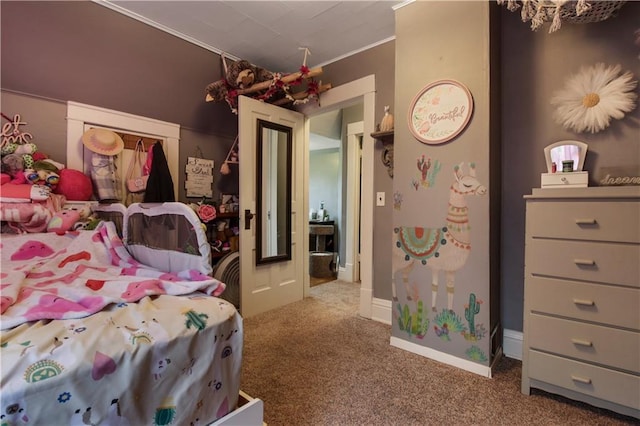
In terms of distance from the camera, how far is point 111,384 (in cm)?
77

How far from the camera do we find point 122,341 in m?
0.81

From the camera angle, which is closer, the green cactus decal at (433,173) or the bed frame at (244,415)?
the bed frame at (244,415)

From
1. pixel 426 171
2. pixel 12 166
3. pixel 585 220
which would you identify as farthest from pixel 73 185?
pixel 585 220

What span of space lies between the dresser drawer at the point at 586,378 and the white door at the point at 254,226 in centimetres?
205

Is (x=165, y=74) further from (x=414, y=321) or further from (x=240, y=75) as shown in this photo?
(x=414, y=321)

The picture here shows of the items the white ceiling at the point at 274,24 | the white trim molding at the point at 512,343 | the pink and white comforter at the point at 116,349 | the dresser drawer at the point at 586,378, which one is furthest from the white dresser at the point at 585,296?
the white ceiling at the point at 274,24

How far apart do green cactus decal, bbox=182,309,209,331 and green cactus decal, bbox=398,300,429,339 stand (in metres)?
1.48

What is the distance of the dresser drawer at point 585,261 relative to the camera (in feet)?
4.35

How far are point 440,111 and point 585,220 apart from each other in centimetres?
99

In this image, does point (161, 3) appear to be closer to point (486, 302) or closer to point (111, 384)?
point (111, 384)

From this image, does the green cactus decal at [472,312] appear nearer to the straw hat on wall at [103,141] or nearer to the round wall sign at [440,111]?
the round wall sign at [440,111]

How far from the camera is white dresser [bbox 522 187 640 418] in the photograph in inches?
52.2

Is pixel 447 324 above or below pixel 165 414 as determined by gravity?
below

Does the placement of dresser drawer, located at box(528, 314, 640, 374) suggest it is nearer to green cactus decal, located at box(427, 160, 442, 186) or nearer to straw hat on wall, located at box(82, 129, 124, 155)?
green cactus decal, located at box(427, 160, 442, 186)
